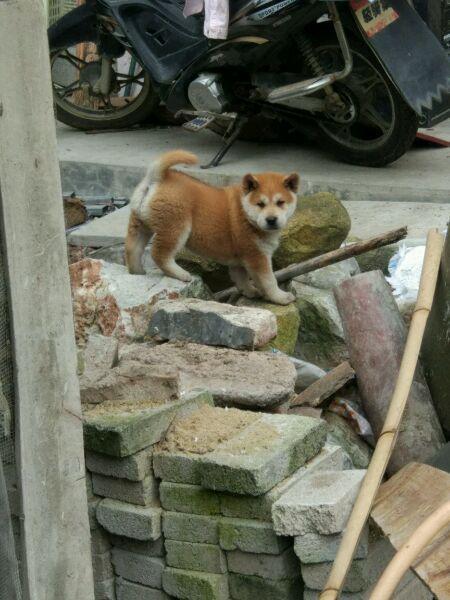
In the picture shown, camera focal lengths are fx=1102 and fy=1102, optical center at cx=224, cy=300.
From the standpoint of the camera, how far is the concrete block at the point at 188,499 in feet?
11.1

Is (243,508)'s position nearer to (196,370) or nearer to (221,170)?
(196,370)

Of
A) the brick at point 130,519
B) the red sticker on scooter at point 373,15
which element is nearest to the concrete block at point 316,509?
the brick at point 130,519

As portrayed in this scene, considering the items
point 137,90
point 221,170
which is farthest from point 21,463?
point 137,90

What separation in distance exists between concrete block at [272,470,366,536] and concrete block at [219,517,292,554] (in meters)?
0.08

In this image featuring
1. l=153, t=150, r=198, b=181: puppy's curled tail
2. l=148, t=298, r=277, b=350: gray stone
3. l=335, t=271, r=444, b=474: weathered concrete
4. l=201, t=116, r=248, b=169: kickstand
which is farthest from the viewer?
l=201, t=116, r=248, b=169: kickstand

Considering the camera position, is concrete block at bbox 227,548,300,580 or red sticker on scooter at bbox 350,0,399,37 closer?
concrete block at bbox 227,548,300,580

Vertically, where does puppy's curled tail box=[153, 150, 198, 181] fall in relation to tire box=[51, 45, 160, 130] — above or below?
above

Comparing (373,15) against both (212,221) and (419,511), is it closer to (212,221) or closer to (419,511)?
(212,221)

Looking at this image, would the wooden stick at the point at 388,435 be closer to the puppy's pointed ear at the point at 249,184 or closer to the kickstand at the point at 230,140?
the puppy's pointed ear at the point at 249,184

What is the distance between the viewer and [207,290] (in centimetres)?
587

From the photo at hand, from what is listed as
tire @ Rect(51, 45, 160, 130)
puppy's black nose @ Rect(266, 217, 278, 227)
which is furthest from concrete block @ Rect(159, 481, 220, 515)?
tire @ Rect(51, 45, 160, 130)

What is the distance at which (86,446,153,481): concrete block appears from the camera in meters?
3.43

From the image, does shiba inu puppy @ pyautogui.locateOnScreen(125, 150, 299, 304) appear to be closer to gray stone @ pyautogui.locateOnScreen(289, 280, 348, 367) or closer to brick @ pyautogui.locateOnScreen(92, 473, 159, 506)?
gray stone @ pyautogui.locateOnScreen(289, 280, 348, 367)

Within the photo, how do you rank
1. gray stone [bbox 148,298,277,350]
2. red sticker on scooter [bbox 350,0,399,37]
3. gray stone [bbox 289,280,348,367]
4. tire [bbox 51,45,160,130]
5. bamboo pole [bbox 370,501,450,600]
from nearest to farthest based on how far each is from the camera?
1. bamboo pole [bbox 370,501,450,600]
2. gray stone [bbox 148,298,277,350]
3. gray stone [bbox 289,280,348,367]
4. red sticker on scooter [bbox 350,0,399,37]
5. tire [bbox 51,45,160,130]
